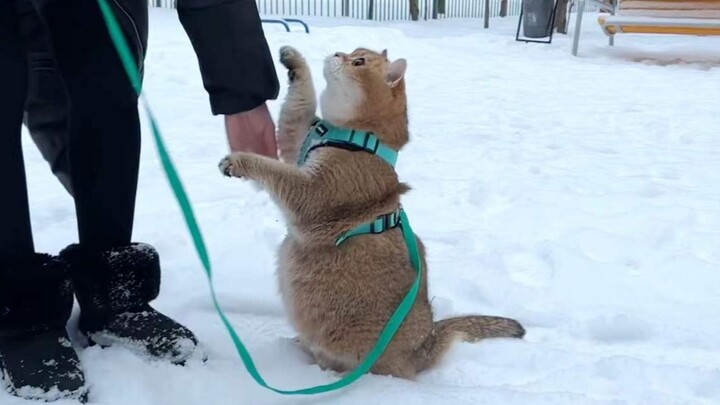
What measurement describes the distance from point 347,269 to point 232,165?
0.38m

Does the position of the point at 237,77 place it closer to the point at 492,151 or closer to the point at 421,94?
the point at 492,151

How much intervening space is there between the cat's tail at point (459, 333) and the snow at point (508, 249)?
0.06 meters

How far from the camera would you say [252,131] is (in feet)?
6.19

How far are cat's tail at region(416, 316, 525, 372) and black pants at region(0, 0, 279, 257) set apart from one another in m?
0.75

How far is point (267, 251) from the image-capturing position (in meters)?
2.76

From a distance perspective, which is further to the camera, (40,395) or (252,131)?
(252,131)

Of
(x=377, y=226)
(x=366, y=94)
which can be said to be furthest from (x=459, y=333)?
(x=366, y=94)

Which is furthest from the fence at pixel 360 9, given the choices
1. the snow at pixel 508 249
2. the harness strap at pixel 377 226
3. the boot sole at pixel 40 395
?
the boot sole at pixel 40 395

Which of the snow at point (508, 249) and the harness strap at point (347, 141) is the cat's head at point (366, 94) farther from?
the snow at point (508, 249)

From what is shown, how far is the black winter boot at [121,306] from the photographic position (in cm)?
176

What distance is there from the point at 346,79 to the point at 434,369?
0.83 meters

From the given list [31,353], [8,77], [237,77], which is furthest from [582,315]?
[8,77]

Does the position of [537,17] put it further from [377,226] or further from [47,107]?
[47,107]

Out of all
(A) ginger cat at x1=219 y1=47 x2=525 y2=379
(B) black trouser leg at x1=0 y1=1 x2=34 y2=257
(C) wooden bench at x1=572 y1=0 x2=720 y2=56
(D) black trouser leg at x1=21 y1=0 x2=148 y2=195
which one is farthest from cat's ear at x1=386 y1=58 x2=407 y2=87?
(C) wooden bench at x1=572 y1=0 x2=720 y2=56
